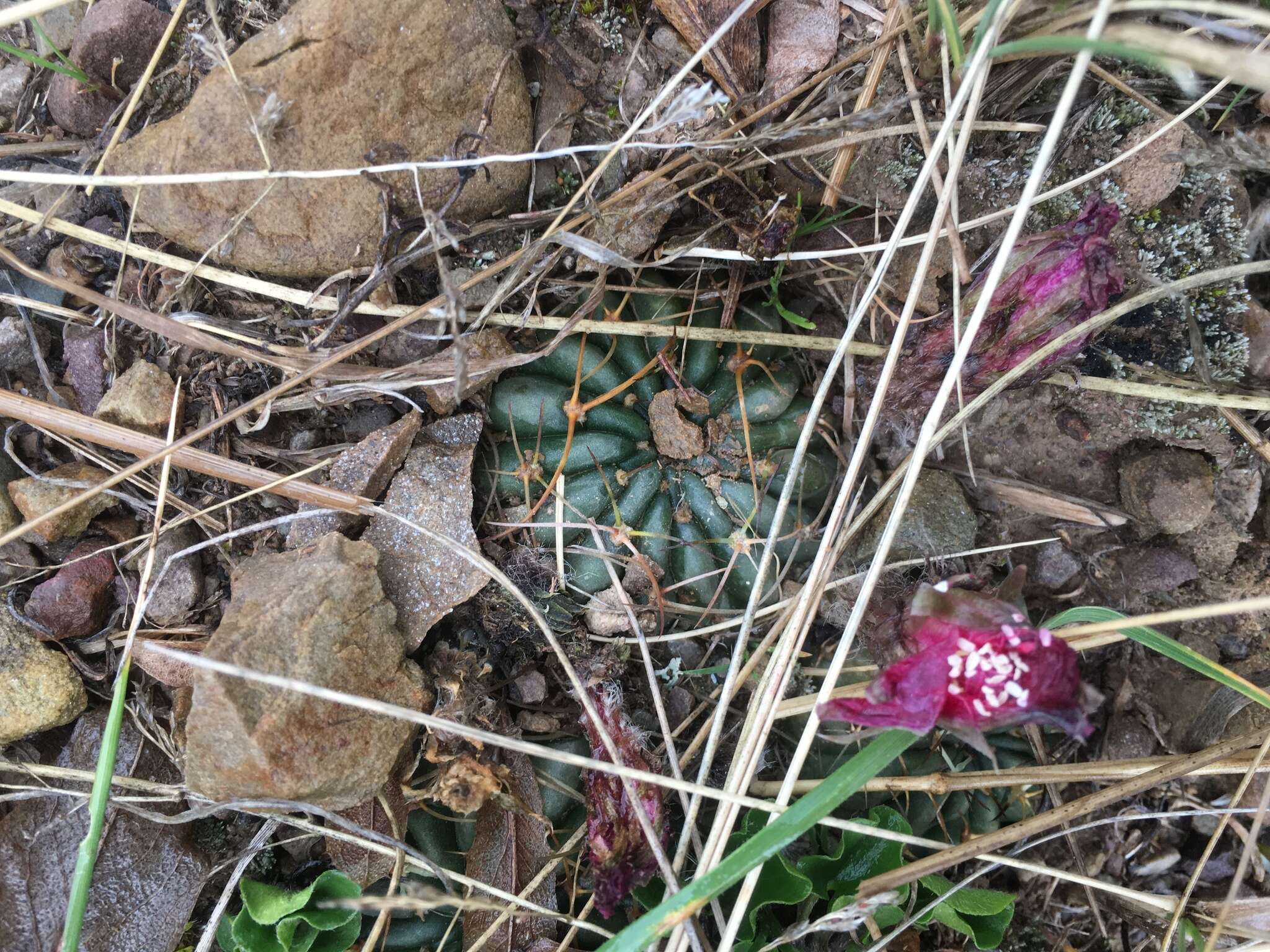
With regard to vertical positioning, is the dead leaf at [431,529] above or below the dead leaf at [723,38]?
below

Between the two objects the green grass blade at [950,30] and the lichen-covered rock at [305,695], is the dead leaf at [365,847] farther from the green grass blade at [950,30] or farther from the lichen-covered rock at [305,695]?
the green grass blade at [950,30]

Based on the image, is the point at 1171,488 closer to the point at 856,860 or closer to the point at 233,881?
the point at 856,860

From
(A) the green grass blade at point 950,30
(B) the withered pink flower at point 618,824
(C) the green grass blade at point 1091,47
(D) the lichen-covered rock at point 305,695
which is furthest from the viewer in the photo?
(B) the withered pink flower at point 618,824

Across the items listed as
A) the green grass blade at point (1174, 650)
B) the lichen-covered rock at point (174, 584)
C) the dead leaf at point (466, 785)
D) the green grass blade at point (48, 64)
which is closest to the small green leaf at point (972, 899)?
the green grass blade at point (1174, 650)

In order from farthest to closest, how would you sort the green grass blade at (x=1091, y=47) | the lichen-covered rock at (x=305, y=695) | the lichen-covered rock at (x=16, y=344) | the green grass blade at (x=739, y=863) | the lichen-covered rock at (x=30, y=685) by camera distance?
1. the lichen-covered rock at (x=16, y=344)
2. the lichen-covered rock at (x=30, y=685)
3. the lichen-covered rock at (x=305, y=695)
4. the green grass blade at (x=739, y=863)
5. the green grass blade at (x=1091, y=47)

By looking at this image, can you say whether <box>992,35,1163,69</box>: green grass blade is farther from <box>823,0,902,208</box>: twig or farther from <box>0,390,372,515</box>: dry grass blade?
<box>0,390,372,515</box>: dry grass blade

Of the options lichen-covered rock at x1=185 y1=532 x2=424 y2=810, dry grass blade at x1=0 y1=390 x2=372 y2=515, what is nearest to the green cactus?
lichen-covered rock at x1=185 y1=532 x2=424 y2=810
